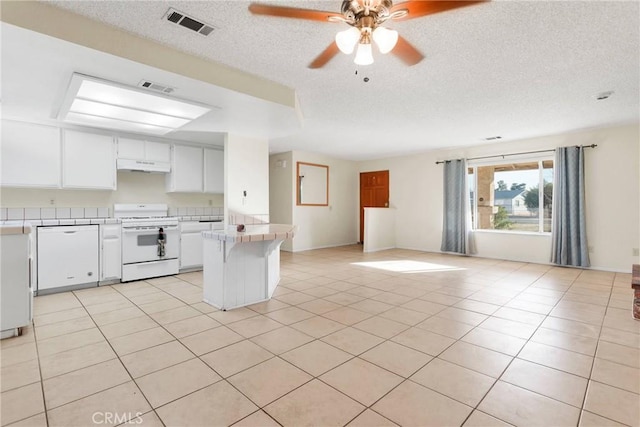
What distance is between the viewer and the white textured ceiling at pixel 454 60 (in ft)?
6.82

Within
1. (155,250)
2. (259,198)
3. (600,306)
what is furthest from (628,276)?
(155,250)

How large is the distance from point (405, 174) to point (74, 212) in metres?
6.59

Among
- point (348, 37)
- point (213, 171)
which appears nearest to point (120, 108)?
point (213, 171)

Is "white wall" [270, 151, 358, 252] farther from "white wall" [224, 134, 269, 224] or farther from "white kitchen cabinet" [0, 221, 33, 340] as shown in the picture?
"white kitchen cabinet" [0, 221, 33, 340]

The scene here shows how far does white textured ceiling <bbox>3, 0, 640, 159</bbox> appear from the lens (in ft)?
6.82

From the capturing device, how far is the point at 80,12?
2057 millimetres

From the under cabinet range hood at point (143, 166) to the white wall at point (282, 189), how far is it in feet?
8.99

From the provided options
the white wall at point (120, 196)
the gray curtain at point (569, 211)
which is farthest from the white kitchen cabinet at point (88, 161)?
the gray curtain at point (569, 211)

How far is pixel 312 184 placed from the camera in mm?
7590

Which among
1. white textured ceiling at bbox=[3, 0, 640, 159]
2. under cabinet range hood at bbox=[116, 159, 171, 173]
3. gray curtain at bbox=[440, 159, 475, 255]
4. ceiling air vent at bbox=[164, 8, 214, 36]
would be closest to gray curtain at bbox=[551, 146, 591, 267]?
white textured ceiling at bbox=[3, 0, 640, 159]

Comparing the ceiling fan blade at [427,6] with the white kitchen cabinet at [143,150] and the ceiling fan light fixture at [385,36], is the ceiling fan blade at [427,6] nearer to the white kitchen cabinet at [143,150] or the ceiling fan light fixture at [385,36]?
the ceiling fan light fixture at [385,36]

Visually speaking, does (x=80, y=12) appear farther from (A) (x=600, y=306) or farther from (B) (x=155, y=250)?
(A) (x=600, y=306)

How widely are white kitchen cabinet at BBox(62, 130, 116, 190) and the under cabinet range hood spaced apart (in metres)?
0.11

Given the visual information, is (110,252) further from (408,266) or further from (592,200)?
(592,200)
